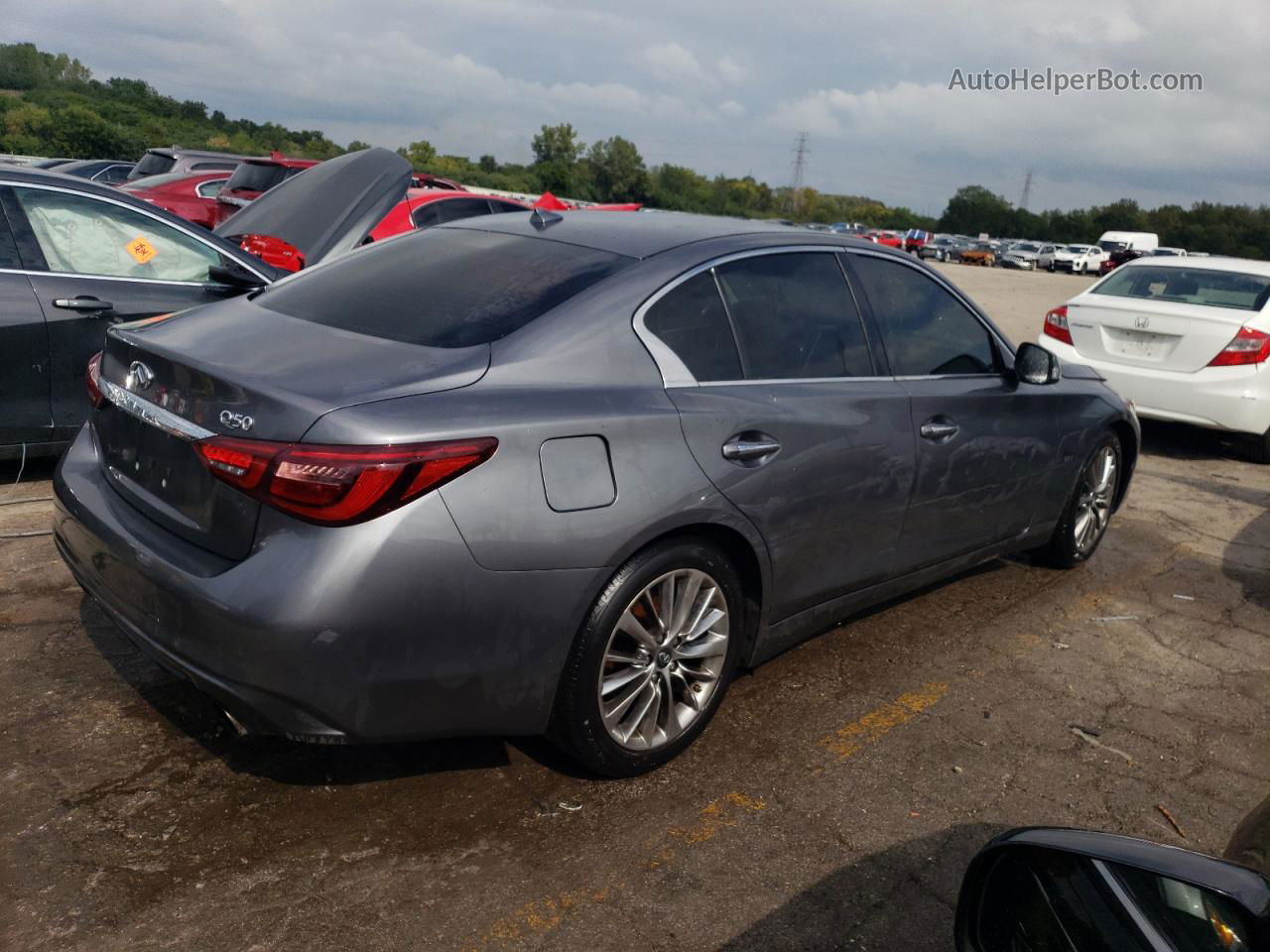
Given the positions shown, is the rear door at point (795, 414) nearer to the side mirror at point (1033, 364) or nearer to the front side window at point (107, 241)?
the side mirror at point (1033, 364)

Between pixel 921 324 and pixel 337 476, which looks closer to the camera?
pixel 337 476

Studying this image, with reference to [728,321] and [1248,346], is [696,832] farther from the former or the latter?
[1248,346]

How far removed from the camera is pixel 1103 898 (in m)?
1.61

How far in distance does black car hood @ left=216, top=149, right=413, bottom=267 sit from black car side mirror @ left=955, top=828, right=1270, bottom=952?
18.5 ft

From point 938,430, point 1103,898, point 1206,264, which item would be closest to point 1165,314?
point 1206,264

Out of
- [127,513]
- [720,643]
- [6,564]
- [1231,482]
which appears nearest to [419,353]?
[127,513]

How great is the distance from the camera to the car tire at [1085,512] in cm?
534

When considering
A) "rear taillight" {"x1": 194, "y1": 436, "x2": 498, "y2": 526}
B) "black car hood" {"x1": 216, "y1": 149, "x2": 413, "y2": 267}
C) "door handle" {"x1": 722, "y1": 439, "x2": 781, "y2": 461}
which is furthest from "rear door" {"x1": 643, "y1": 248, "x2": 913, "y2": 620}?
"black car hood" {"x1": 216, "y1": 149, "x2": 413, "y2": 267}

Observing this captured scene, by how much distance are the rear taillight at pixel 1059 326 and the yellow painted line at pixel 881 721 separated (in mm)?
5589

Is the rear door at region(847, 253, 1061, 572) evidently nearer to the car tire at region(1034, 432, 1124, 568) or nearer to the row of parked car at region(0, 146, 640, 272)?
the car tire at region(1034, 432, 1124, 568)

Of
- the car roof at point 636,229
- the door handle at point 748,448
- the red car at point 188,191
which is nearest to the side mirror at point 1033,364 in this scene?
the car roof at point 636,229

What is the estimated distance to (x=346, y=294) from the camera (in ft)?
11.6

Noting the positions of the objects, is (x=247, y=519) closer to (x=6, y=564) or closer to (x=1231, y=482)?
(x=6, y=564)

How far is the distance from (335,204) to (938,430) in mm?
4218
